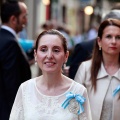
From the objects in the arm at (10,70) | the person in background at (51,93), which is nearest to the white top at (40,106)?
the person in background at (51,93)

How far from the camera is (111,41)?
5.60 m

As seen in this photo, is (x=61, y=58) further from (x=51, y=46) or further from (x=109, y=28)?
(x=109, y=28)

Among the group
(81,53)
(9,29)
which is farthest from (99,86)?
(9,29)

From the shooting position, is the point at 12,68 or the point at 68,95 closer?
the point at 68,95

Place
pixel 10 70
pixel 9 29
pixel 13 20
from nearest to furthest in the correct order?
pixel 10 70 < pixel 9 29 < pixel 13 20

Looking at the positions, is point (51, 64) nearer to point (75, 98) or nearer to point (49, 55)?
point (49, 55)

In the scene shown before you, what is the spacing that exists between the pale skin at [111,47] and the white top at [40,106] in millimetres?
1178

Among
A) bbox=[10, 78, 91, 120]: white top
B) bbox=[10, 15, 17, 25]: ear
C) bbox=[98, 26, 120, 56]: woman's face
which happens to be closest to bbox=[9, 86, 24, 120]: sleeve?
bbox=[10, 78, 91, 120]: white top

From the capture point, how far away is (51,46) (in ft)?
14.6

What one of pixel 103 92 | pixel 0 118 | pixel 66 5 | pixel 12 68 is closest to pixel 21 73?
pixel 12 68

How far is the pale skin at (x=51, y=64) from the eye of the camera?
445cm

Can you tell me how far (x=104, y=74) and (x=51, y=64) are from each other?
1336mm

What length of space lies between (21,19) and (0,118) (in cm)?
138

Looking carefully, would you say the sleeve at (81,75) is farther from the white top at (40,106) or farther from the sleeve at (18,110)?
the sleeve at (18,110)
